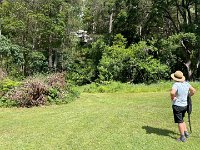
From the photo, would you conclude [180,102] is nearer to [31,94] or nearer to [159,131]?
[159,131]

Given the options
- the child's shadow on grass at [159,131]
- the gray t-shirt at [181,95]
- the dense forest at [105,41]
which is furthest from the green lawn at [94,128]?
the dense forest at [105,41]

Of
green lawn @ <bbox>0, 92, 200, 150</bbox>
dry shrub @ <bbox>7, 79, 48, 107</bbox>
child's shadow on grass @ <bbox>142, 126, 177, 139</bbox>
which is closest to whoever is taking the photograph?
green lawn @ <bbox>0, 92, 200, 150</bbox>

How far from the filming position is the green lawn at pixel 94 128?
30.3 ft

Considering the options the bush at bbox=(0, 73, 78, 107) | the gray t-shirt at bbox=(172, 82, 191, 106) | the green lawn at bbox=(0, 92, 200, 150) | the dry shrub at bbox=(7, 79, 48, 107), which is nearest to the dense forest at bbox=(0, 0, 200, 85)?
the bush at bbox=(0, 73, 78, 107)

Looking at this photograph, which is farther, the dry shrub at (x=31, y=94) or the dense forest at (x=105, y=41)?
the dense forest at (x=105, y=41)

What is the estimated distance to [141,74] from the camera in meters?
30.8

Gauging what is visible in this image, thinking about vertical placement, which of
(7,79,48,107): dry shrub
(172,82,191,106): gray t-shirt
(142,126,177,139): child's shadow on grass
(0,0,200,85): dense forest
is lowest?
(142,126,177,139): child's shadow on grass

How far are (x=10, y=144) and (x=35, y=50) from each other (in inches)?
1157

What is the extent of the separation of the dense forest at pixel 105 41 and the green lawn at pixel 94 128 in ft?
37.2

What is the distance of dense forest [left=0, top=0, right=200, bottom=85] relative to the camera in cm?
3005

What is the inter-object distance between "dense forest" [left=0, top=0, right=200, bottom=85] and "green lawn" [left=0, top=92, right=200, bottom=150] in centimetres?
1134

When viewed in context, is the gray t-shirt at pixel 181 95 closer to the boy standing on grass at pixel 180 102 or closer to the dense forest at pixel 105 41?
the boy standing on grass at pixel 180 102

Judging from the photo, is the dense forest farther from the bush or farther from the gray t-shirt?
the gray t-shirt

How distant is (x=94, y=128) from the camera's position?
11.0m
